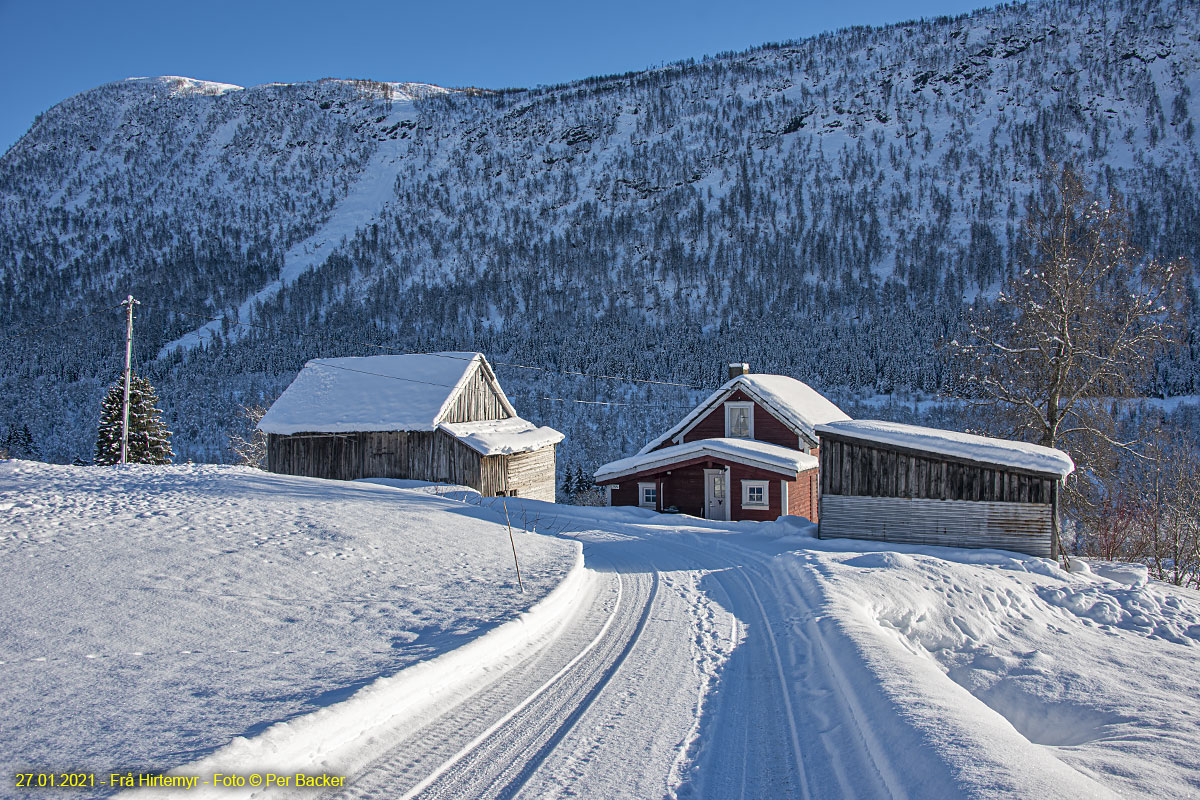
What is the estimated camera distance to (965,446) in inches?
712

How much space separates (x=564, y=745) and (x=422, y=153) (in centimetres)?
19134

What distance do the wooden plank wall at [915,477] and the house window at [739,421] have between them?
9626mm

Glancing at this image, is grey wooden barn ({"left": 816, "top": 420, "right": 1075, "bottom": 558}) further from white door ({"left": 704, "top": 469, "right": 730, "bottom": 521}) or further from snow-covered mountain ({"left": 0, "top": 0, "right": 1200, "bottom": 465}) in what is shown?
snow-covered mountain ({"left": 0, "top": 0, "right": 1200, "bottom": 465})

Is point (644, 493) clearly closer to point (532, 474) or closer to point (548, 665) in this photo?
point (532, 474)

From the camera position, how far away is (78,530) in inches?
401

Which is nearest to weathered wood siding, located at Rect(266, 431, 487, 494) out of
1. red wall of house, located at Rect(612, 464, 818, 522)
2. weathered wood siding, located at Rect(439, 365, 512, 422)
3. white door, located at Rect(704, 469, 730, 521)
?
weathered wood siding, located at Rect(439, 365, 512, 422)

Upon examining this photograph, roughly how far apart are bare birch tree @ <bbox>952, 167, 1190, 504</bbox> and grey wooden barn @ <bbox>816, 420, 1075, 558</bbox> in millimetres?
2960

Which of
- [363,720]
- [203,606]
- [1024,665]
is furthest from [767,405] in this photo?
[363,720]

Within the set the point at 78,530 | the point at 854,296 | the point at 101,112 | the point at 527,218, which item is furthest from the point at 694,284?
the point at 101,112

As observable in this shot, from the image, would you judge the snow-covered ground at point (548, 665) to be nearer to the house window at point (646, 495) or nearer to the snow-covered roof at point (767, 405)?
the house window at point (646, 495)

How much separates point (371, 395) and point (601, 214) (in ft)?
392

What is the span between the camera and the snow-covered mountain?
9769 cm

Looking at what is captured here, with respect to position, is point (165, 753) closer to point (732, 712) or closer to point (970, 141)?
point (732, 712)

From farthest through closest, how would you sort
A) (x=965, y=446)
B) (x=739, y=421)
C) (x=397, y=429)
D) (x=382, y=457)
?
(x=739, y=421) → (x=382, y=457) → (x=397, y=429) → (x=965, y=446)
